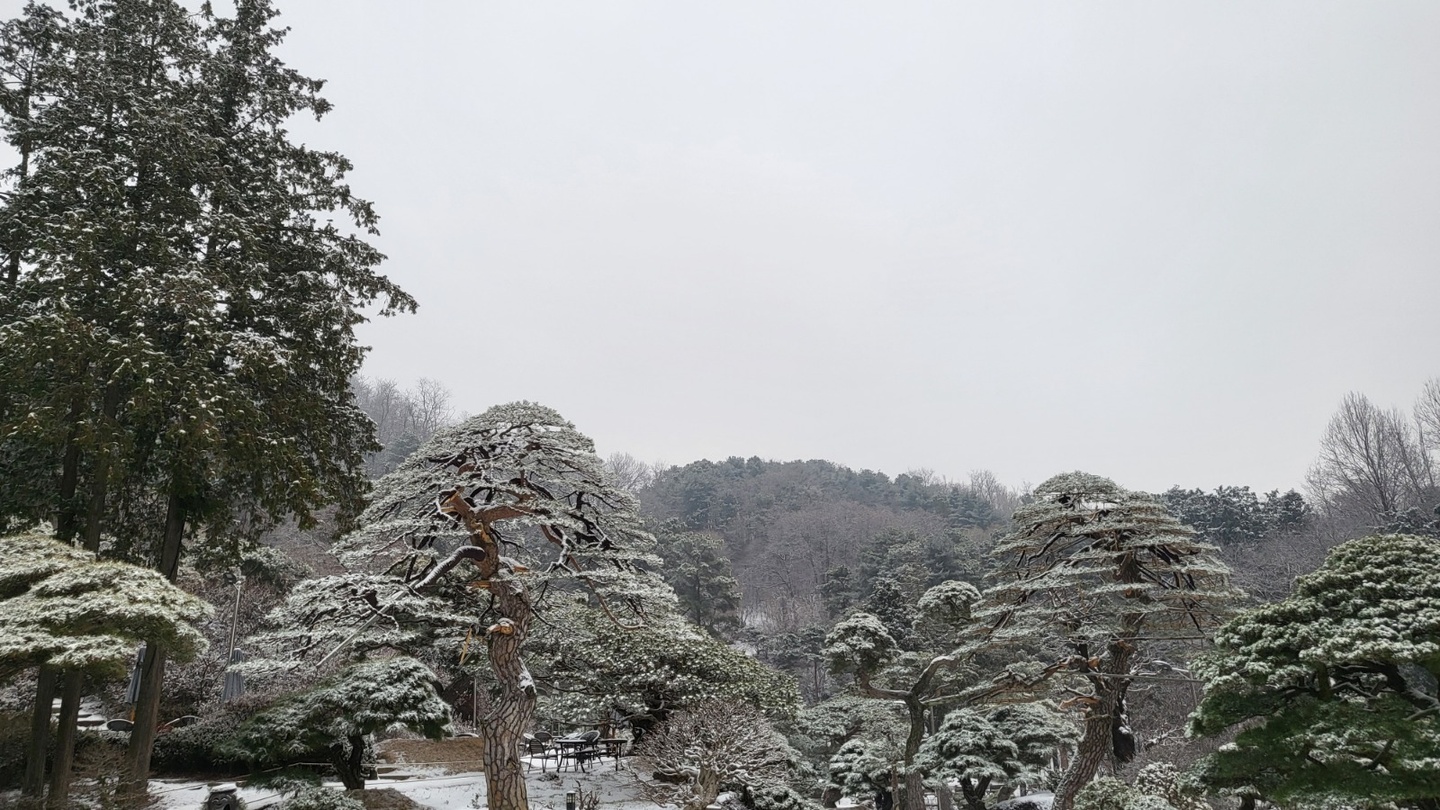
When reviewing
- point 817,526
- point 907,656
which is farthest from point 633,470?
point 907,656

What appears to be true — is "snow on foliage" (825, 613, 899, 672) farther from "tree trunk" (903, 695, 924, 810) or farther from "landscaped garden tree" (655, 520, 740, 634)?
"landscaped garden tree" (655, 520, 740, 634)

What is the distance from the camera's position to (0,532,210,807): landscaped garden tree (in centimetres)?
496

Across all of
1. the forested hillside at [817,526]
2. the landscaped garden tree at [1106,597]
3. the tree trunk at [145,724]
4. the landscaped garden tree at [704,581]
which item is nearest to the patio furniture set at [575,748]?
the tree trunk at [145,724]

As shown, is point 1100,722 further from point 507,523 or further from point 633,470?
point 633,470

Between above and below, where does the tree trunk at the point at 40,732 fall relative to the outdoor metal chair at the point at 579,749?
above

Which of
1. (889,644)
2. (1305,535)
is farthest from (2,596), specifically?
(1305,535)

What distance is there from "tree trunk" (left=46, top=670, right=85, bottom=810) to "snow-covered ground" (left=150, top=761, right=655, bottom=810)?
3.58 ft

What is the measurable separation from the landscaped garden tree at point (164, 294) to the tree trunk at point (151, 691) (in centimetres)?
2

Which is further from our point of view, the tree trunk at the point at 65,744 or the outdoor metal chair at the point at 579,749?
the outdoor metal chair at the point at 579,749

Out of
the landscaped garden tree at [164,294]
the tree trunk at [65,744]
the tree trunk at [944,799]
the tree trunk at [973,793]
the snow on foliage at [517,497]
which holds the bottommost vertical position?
the tree trunk at [944,799]

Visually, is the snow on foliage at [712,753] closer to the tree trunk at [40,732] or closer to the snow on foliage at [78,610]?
the snow on foliage at [78,610]

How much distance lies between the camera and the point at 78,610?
5195mm

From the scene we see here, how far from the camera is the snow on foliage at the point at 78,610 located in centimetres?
496

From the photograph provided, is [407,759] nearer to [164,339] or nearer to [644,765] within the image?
[644,765]
